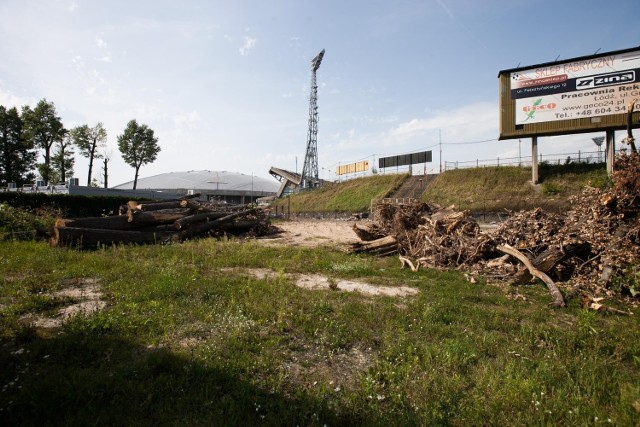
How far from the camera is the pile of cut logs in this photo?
455 inches

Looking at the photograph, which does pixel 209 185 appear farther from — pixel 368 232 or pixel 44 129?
pixel 368 232

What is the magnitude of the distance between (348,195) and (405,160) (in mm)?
12969

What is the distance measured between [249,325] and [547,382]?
144 inches

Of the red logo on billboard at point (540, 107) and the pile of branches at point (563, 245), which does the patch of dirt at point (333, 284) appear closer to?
the pile of branches at point (563, 245)

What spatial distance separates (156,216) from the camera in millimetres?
14523

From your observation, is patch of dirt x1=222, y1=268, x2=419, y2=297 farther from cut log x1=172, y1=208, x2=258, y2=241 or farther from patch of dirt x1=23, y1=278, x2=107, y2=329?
cut log x1=172, y1=208, x2=258, y2=241

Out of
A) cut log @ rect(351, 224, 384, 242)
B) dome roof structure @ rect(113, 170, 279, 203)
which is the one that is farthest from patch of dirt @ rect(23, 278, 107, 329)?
dome roof structure @ rect(113, 170, 279, 203)

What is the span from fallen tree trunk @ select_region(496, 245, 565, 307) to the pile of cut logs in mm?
12744

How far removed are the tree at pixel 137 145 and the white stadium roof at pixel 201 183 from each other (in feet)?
67.1

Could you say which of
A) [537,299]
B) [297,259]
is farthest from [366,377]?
[297,259]

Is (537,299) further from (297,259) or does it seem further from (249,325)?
(297,259)

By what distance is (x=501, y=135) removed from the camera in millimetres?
28641

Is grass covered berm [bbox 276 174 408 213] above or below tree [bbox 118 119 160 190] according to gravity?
below

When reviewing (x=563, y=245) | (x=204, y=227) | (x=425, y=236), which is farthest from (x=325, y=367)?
(x=204, y=227)
